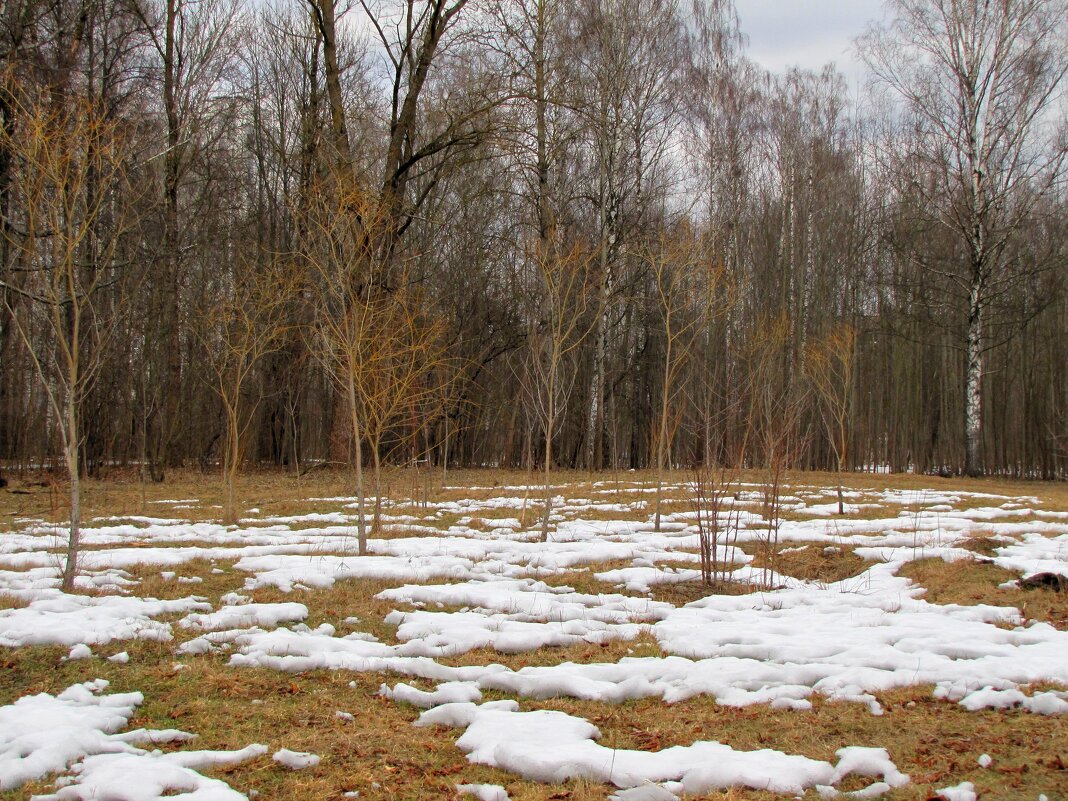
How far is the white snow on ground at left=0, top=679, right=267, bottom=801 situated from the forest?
9551 millimetres

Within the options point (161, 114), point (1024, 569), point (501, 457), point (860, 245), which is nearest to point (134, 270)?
point (161, 114)

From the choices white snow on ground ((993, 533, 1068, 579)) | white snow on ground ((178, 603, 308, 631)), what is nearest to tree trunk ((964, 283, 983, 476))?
white snow on ground ((993, 533, 1068, 579))

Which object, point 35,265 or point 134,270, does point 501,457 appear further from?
point 35,265

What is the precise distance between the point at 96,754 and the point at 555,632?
9.34 feet

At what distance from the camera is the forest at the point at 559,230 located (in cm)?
1656

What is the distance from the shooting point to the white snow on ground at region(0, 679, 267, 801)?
286cm

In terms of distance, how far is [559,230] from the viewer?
14.4 m

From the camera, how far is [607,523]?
35.5ft

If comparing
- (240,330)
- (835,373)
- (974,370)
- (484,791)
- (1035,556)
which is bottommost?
(484,791)

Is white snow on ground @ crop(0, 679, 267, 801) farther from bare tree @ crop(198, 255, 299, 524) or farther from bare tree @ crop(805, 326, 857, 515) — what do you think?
bare tree @ crop(805, 326, 857, 515)

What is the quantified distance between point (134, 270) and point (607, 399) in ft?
49.3

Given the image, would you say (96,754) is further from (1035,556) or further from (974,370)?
(974,370)

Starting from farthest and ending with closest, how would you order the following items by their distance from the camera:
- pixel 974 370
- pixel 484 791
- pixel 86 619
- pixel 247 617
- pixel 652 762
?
pixel 974 370
pixel 247 617
pixel 86 619
pixel 652 762
pixel 484 791

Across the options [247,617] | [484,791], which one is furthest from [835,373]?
[484,791]
